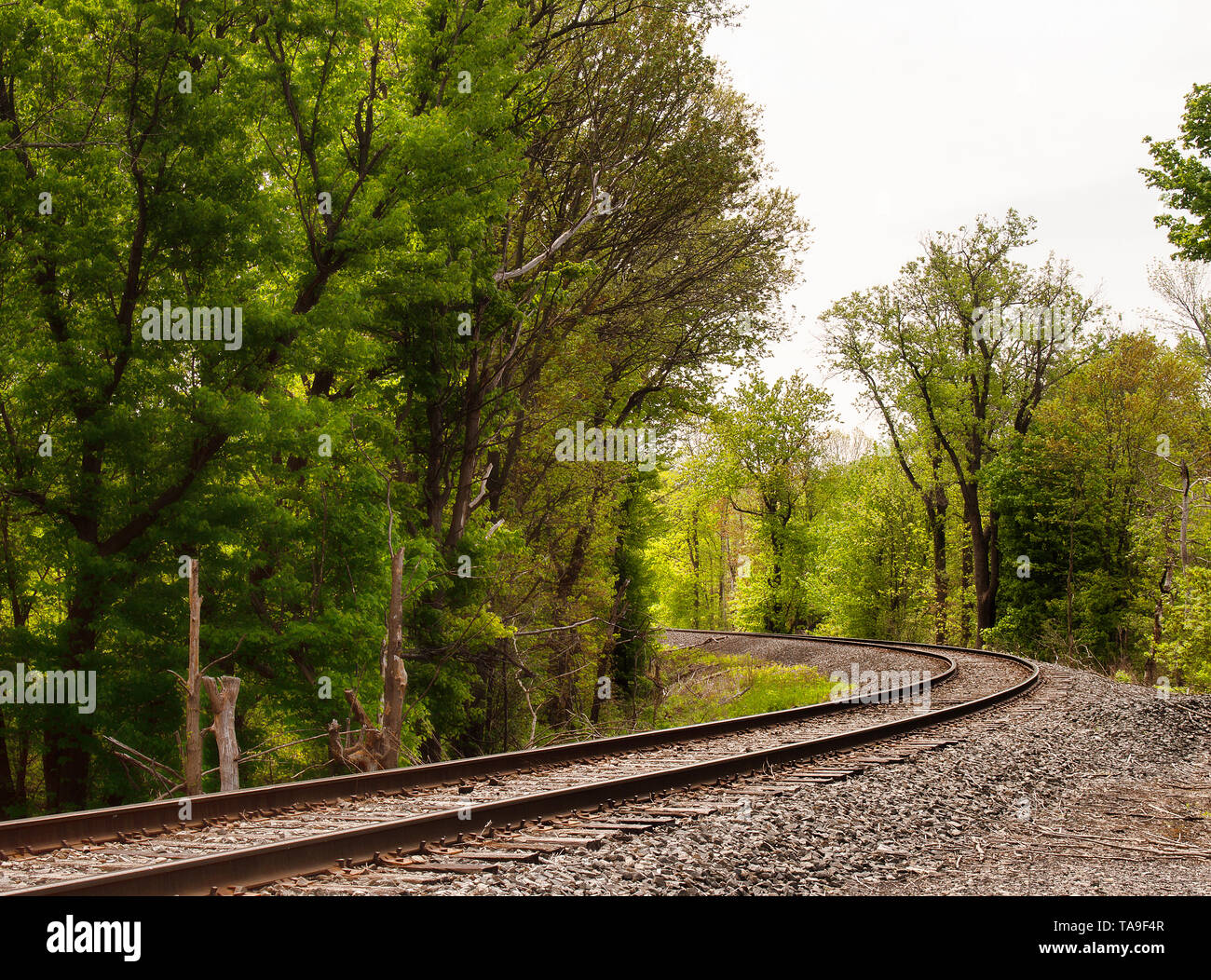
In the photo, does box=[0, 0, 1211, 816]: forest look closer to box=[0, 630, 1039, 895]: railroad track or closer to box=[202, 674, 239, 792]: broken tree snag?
box=[202, 674, 239, 792]: broken tree snag

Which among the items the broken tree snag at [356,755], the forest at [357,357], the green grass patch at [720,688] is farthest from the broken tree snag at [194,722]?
the green grass patch at [720,688]

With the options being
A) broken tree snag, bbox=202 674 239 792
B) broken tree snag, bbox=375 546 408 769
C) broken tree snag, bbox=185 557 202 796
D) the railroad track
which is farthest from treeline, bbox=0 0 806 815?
the railroad track

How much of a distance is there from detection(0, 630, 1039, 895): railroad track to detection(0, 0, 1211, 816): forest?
2839 millimetres

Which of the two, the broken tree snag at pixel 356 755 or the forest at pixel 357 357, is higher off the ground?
the forest at pixel 357 357

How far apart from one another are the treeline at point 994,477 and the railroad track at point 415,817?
15325 mm

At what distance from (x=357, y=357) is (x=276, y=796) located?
950cm

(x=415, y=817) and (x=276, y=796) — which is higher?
(x=415, y=817)

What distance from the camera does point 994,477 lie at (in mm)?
37625

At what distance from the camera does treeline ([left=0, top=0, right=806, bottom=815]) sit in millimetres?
14344

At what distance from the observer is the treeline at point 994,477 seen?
3256 centimetres

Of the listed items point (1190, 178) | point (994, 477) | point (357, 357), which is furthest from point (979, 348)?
point (357, 357)

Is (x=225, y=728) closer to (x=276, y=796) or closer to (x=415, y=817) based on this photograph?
(x=276, y=796)

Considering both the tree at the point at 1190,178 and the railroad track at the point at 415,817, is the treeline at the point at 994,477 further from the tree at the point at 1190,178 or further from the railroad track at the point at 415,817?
the railroad track at the point at 415,817
